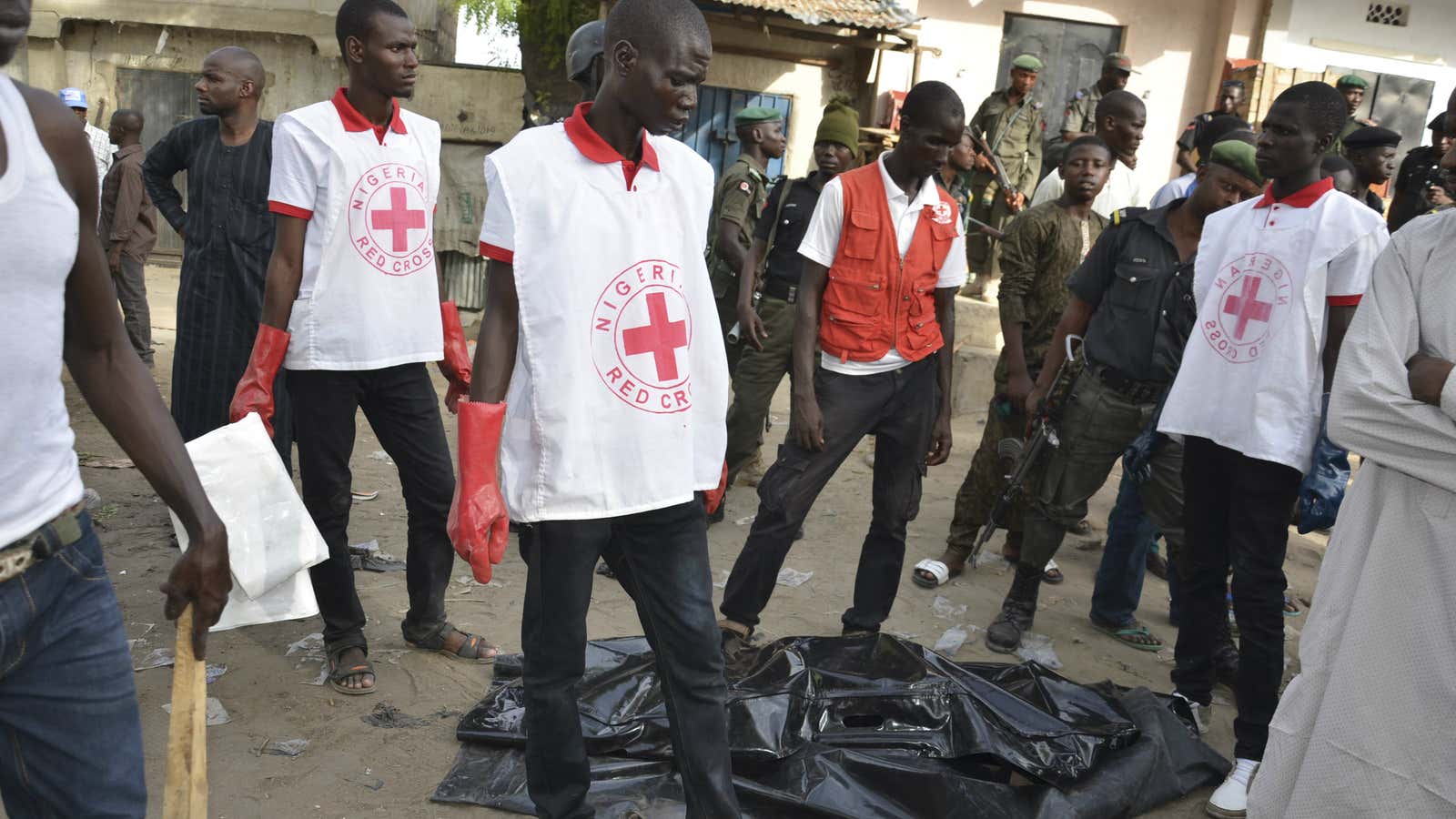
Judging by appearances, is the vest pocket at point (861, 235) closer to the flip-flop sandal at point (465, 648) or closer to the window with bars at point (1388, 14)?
the flip-flop sandal at point (465, 648)

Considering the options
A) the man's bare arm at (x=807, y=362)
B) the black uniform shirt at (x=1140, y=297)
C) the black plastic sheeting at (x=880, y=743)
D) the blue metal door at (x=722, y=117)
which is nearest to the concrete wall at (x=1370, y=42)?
the blue metal door at (x=722, y=117)

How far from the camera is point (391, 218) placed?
138 inches

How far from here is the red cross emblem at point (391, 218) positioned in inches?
136

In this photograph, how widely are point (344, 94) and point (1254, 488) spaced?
307 centimetres

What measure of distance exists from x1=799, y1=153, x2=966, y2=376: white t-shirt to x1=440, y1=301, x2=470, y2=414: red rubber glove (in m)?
1.21

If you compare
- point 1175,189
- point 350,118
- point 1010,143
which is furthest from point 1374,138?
point 350,118

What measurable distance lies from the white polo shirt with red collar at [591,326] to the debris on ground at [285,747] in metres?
1.36

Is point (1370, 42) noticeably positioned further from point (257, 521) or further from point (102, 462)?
point (257, 521)

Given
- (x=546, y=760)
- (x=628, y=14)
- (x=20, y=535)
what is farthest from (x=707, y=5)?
(x=20, y=535)

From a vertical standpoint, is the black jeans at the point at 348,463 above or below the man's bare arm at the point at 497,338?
below

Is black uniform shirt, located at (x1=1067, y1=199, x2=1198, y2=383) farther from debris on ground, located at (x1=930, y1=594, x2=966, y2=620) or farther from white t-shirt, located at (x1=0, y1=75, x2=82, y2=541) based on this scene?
white t-shirt, located at (x1=0, y1=75, x2=82, y2=541)

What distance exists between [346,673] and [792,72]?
774 centimetres

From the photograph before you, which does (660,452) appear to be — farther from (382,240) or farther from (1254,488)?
(1254,488)

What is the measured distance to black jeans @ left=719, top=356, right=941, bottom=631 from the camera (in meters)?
3.85
